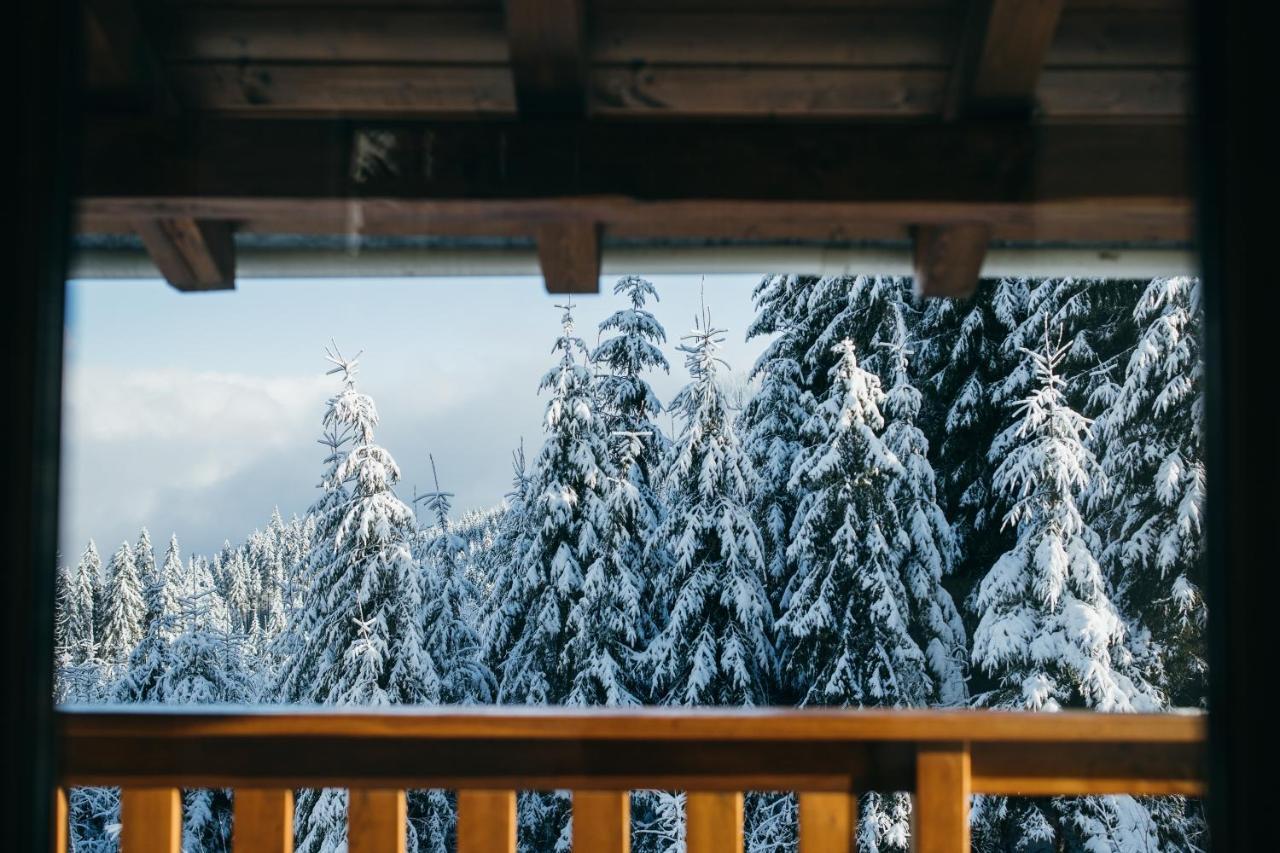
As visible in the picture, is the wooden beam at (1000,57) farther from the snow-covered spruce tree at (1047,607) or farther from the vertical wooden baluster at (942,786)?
the snow-covered spruce tree at (1047,607)

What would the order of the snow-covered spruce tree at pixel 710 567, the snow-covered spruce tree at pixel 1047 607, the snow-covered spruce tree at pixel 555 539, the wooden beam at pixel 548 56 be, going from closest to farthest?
the wooden beam at pixel 548 56
the snow-covered spruce tree at pixel 1047 607
the snow-covered spruce tree at pixel 555 539
the snow-covered spruce tree at pixel 710 567

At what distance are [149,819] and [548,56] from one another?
0.92 metres

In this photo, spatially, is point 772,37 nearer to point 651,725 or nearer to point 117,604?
point 651,725

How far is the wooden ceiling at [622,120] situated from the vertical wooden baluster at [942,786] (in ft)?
2.08

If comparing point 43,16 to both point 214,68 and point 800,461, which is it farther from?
point 800,461

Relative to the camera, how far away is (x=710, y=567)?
6.93 meters

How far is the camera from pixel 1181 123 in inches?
15.9

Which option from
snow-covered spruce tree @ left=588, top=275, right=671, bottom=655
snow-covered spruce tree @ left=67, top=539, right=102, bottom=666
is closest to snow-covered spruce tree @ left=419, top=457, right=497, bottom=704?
snow-covered spruce tree @ left=588, top=275, right=671, bottom=655

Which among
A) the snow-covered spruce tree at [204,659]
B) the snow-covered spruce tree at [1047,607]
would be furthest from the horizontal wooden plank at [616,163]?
the snow-covered spruce tree at [1047,607]

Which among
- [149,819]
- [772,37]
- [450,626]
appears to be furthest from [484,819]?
[450,626]

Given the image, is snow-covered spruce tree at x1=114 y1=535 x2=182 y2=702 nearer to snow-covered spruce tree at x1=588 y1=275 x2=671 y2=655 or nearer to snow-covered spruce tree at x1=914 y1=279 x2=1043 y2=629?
snow-covered spruce tree at x1=588 y1=275 x2=671 y2=655

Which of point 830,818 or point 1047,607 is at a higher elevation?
point 830,818

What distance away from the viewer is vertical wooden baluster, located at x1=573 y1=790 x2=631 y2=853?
0.88 m

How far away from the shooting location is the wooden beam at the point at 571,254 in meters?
1.16
